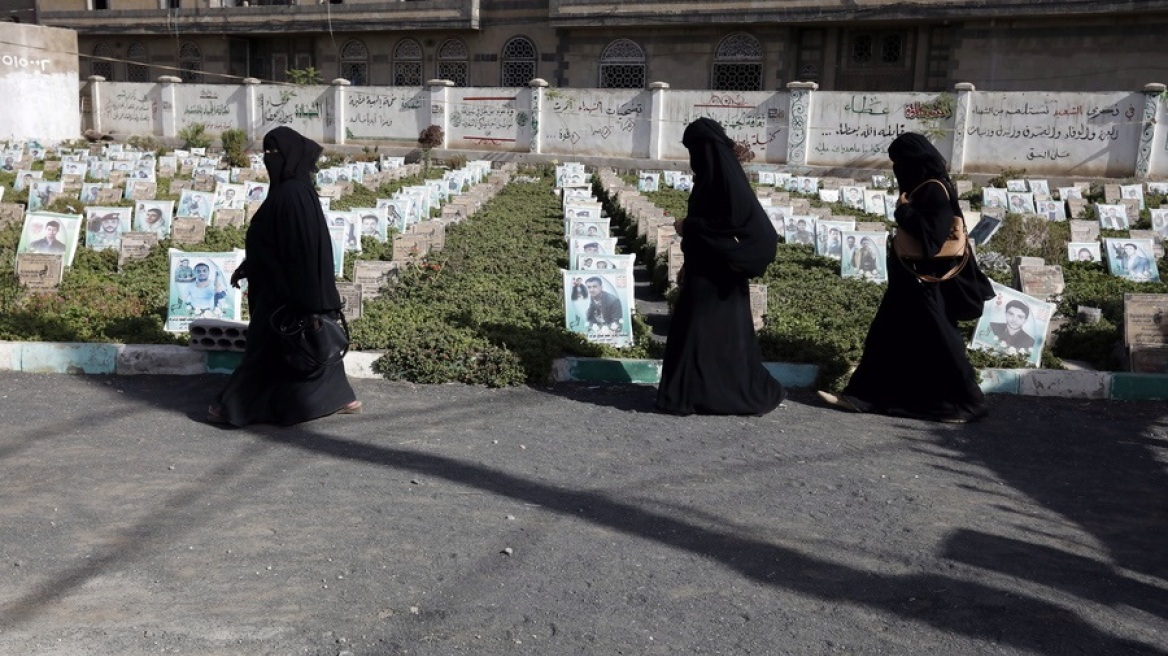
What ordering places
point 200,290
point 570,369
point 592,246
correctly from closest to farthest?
point 570,369 → point 200,290 → point 592,246

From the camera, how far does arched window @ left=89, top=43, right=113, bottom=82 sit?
41.1 m

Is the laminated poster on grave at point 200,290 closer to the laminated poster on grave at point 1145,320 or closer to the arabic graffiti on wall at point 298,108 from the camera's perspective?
the laminated poster on grave at point 1145,320

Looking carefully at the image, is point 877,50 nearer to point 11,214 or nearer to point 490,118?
point 490,118

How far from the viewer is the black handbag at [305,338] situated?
5789 mm

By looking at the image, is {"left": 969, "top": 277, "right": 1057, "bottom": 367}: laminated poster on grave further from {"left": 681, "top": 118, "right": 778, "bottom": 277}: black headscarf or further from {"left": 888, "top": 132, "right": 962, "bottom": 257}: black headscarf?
{"left": 681, "top": 118, "right": 778, "bottom": 277}: black headscarf

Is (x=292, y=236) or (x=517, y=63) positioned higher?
(x=517, y=63)

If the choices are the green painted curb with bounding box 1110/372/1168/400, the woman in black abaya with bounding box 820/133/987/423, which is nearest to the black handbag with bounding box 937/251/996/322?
the woman in black abaya with bounding box 820/133/987/423

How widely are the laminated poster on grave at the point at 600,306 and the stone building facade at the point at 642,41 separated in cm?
2448

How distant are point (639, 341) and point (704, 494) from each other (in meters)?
2.75

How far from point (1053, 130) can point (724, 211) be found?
21.0 m

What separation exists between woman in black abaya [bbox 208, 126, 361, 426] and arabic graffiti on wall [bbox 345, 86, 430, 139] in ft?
81.7

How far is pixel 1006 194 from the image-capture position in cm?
1716

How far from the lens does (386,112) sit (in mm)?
30828

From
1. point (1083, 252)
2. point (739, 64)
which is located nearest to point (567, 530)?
point (1083, 252)
